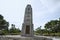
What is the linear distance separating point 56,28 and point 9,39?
109 ft

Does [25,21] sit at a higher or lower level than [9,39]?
higher

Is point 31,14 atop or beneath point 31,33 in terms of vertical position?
atop

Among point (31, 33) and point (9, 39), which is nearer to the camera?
point (9, 39)

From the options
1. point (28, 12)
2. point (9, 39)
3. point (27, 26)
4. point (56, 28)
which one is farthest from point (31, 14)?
point (56, 28)

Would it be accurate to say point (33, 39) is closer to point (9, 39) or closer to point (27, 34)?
point (9, 39)

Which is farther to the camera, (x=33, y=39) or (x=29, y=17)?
(x=29, y=17)

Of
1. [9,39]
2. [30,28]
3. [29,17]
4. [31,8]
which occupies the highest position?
[31,8]

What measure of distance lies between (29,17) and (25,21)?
3.00 feet

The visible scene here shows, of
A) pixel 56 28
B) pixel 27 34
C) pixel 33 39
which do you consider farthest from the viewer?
pixel 56 28

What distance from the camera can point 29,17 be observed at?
74.7 feet

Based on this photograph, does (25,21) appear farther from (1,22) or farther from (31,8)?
(1,22)

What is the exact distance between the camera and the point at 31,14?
23016 mm

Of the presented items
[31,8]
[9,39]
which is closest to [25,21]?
[31,8]

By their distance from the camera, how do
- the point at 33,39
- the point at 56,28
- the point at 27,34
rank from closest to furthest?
1. the point at 33,39
2. the point at 27,34
3. the point at 56,28
